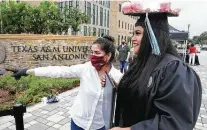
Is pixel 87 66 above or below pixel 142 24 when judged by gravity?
below

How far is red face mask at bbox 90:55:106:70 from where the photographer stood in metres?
2.36

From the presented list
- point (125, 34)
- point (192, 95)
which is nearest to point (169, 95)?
point (192, 95)

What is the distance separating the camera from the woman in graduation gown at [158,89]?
45.7 inches

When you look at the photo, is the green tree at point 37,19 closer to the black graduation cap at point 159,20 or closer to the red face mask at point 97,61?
the red face mask at point 97,61

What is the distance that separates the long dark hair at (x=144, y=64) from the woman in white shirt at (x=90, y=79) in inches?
30.6

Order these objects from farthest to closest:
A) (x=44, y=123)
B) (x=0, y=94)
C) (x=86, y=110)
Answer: (x=0, y=94) → (x=44, y=123) → (x=86, y=110)

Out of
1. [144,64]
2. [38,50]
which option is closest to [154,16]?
[144,64]

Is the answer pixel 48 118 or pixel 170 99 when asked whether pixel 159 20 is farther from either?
pixel 48 118

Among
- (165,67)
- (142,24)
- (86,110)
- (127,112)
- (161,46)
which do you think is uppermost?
(142,24)

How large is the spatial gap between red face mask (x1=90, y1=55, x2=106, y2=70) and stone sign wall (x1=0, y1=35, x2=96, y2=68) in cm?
842

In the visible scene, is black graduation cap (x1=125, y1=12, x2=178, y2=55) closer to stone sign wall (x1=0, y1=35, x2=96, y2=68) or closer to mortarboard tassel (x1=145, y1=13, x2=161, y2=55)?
mortarboard tassel (x1=145, y1=13, x2=161, y2=55)

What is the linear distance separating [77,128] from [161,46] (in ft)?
4.66

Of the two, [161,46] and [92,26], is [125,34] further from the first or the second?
[161,46]

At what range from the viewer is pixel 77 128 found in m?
2.37
